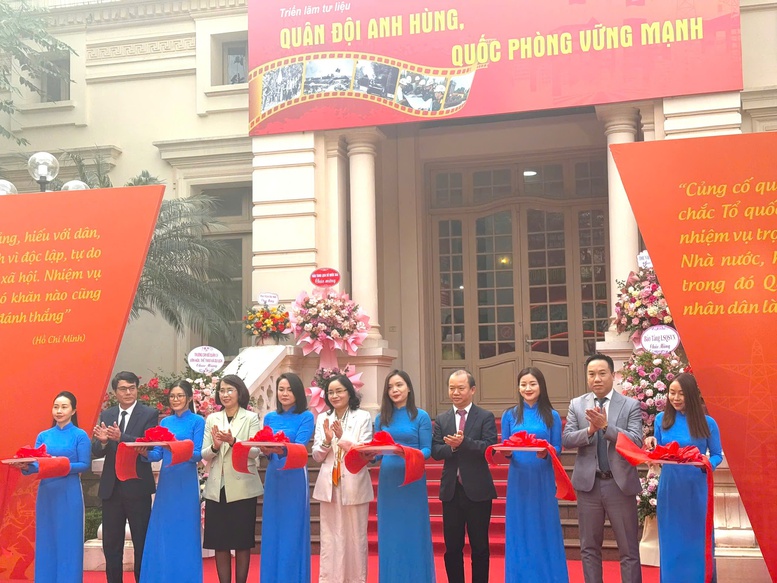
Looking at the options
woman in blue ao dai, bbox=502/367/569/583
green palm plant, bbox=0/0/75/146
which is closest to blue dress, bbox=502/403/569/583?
woman in blue ao dai, bbox=502/367/569/583

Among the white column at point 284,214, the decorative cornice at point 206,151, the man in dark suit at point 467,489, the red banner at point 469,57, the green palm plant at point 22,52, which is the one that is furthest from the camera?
the decorative cornice at point 206,151

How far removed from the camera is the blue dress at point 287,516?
6738 millimetres

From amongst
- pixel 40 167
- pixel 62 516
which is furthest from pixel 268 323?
pixel 62 516

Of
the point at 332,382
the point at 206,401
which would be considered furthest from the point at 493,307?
the point at 332,382

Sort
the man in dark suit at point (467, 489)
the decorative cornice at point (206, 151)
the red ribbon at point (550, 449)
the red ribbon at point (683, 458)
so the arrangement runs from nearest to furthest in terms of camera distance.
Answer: the red ribbon at point (683, 458), the red ribbon at point (550, 449), the man in dark suit at point (467, 489), the decorative cornice at point (206, 151)

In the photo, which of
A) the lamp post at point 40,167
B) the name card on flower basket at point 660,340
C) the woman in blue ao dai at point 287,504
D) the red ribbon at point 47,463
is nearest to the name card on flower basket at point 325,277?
the lamp post at point 40,167

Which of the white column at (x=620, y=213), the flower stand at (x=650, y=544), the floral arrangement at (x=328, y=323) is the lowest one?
the flower stand at (x=650, y=544)

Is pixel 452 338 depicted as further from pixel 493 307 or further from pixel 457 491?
pixel 457 491

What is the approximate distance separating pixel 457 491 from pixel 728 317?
7.04 ft

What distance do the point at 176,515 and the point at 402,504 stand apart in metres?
1.55

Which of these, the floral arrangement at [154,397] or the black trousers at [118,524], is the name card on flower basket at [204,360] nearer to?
the floral arrangement at [154,397]

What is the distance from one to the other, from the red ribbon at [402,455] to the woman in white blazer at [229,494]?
0.79 metres

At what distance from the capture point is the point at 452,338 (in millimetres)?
13070

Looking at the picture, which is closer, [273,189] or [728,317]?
[728,317]
